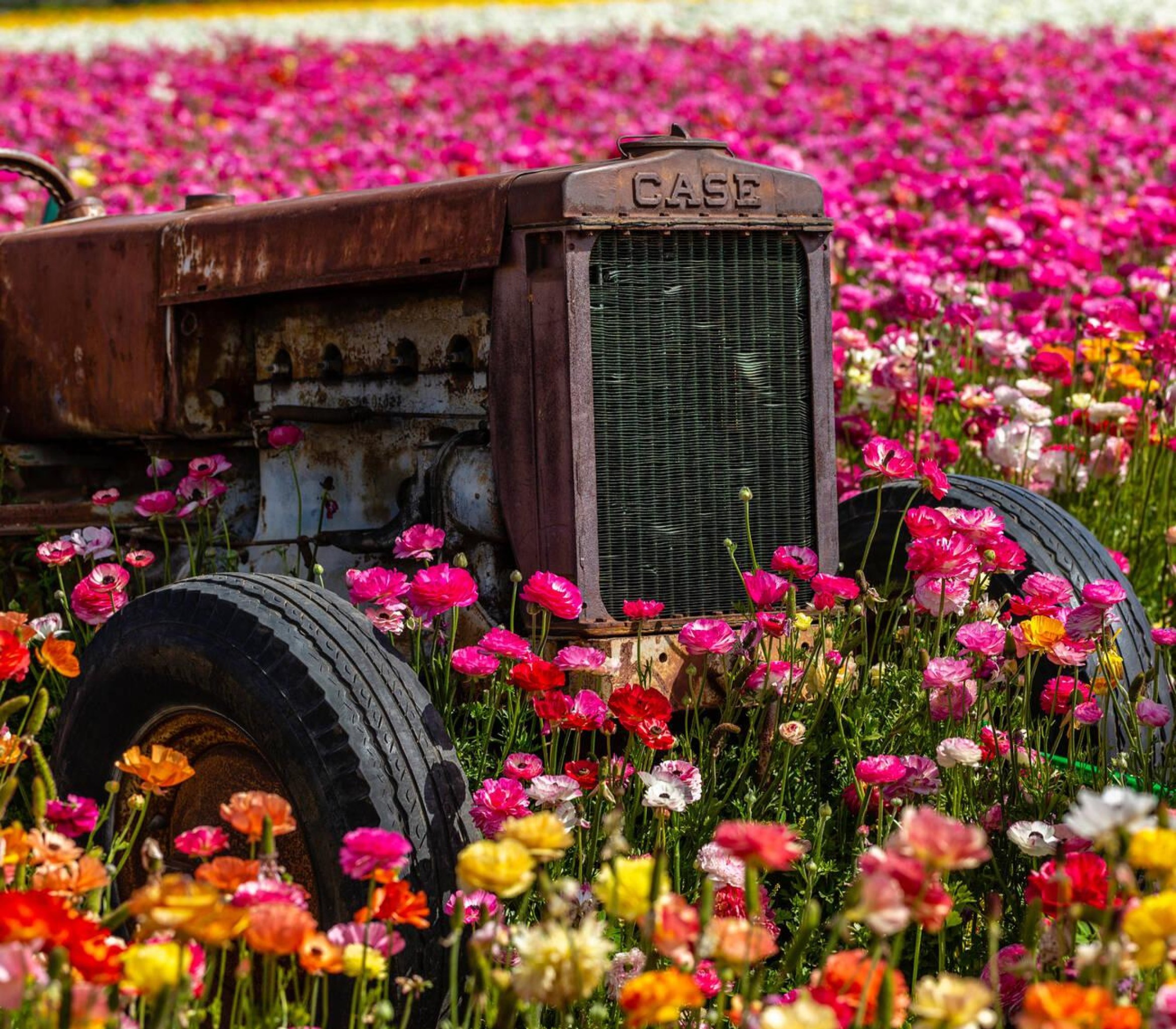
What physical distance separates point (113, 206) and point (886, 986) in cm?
696

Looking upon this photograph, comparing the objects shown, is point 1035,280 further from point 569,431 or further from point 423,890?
point 423,890

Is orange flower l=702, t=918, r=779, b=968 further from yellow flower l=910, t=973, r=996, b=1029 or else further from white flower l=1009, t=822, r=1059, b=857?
white flower l=1009, t=822, r=1059, b=857

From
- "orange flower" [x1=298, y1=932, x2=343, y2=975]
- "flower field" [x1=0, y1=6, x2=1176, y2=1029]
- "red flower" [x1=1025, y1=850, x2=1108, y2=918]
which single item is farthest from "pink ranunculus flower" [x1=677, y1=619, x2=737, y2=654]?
"orange flower" [x1=298, y1=932, x2=343, y2=975]

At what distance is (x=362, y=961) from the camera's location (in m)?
1.76

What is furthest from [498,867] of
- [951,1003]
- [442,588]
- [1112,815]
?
[442,588]

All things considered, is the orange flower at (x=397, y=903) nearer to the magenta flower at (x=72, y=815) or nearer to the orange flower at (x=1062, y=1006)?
the magenta flower at (x=72, y=815)

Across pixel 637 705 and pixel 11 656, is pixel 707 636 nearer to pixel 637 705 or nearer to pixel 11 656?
pixel 637 705

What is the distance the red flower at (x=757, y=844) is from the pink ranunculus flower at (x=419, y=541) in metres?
1.28

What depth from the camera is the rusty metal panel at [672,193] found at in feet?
8.88

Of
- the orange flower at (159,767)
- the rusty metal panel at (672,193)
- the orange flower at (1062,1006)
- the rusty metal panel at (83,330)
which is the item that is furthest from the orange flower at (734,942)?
the rusty metal panel at (83,330)

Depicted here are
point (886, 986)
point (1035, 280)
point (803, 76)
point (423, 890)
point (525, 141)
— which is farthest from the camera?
point (803, 76)

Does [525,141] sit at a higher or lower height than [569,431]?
higher

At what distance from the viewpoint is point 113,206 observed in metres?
7.72

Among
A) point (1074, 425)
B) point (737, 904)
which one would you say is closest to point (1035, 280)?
point (1074, 425)
